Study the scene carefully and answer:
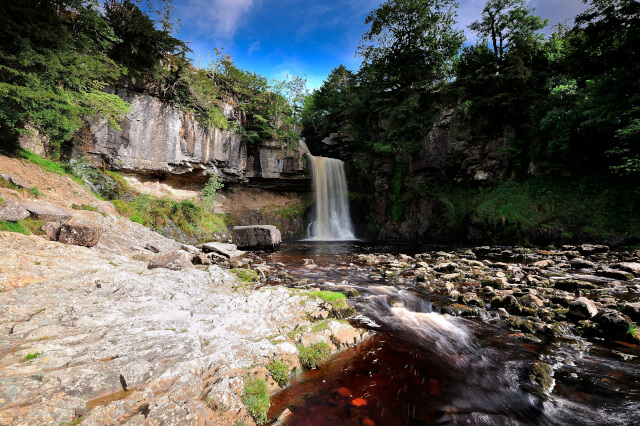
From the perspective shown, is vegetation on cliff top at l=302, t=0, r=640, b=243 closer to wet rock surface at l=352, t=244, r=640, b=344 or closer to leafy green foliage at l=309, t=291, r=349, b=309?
wet rock surface at l=352, t=244, r=640, b=344

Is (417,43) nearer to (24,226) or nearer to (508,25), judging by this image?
(508,25)

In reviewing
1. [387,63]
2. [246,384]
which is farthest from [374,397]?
[387,63]

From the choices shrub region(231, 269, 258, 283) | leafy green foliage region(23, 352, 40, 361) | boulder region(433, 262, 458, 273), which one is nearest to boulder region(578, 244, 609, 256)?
boulder region(433, 262, 458, 273)

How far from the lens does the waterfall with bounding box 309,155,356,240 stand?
23266mm

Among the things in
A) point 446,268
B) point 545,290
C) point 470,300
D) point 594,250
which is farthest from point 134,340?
point 594,250

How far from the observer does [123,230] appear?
9.52 metres

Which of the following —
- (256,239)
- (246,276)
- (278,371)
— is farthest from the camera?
(256,239)

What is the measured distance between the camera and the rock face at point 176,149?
14.9m

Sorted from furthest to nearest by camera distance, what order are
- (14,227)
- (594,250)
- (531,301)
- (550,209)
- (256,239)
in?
1. (256,239)
2. (550,209)
3. (594,250)
4. (14,227)
5. (531,301)

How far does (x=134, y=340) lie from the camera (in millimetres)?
2754

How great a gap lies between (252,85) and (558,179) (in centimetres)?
2339

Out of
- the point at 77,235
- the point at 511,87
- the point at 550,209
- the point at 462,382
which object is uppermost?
the point at 511,87

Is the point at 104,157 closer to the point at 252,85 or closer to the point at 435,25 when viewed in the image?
the point at 252,85

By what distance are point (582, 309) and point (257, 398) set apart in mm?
5682
